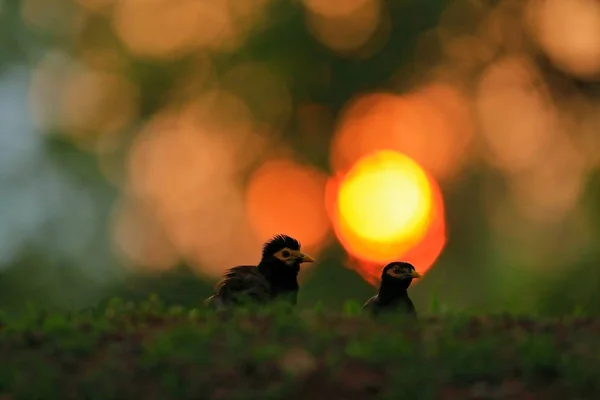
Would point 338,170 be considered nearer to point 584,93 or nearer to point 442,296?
point 442,296

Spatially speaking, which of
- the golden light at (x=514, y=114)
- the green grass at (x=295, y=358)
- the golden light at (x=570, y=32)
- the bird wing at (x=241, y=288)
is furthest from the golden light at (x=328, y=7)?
the green grass at (x=295, y=358)

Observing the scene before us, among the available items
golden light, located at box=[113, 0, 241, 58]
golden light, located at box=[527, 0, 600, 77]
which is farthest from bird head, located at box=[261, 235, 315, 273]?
golden light, located at box=[113, 0, 241, 58]

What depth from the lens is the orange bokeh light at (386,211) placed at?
94.7 ft

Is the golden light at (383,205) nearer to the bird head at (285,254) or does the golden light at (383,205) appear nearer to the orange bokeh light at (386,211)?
the orange bokeh light at (386,211)

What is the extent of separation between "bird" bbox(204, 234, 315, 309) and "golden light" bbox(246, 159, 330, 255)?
14.7 m

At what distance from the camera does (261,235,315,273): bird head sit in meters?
14.6

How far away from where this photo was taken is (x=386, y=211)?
99.6ft

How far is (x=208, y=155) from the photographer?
3044cm

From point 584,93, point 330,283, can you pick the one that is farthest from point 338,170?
point 584,93

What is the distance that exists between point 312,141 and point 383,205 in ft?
7.72

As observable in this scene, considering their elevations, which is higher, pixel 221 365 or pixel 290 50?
pixel 290 50

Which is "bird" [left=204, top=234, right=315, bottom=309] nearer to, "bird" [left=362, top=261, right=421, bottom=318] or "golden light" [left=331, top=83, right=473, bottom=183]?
"bird" [left=362, top=261, right=421, bottom=318]

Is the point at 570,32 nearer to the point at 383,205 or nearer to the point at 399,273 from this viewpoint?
the point at 383,205

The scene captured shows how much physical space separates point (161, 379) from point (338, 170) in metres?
21.4
